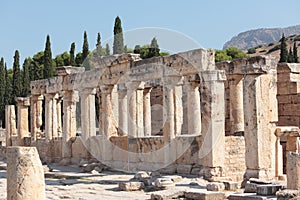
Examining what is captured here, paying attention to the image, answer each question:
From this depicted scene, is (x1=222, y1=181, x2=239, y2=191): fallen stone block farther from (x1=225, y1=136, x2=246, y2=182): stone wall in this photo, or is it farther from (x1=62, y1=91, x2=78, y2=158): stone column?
(x1=62, y1=91, x2=78, y2=158): stone column

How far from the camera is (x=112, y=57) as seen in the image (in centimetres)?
2323

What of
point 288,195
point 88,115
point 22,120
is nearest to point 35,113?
point 22,120

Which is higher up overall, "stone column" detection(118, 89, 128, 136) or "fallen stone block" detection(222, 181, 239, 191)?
"stone column" detection(118, 89, 128, 136)

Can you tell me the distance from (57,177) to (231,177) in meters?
6.92

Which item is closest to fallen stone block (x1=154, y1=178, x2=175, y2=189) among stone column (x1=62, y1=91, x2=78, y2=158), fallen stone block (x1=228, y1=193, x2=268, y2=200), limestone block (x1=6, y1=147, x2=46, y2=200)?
fallen stone block (x1=228, y1=193, x2=268, y2=200)

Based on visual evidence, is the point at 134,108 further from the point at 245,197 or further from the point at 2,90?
the point at 2,90

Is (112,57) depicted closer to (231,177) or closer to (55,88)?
(55,88)

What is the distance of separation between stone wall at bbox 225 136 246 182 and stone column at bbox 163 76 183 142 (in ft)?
8.62

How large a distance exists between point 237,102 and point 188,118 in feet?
7.78

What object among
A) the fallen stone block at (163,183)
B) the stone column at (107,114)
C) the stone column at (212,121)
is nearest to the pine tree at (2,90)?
the stone column at (107,114)

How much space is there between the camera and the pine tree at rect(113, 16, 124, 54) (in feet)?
111

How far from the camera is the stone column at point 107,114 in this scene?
24.0 metres

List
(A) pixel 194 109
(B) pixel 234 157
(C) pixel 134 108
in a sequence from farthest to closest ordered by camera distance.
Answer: (C) pixel 134 108 → (A) pixel 194 109 → (B) pixel 234 157

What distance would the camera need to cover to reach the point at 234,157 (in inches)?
740
